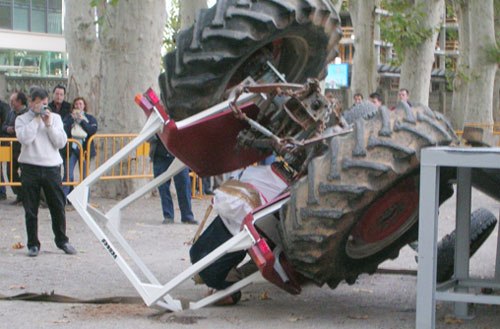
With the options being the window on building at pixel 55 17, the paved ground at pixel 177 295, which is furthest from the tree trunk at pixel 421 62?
the window on building at pixel 55 17

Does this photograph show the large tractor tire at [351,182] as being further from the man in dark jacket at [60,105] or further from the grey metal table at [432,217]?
the man in dark jacket at [60,105]

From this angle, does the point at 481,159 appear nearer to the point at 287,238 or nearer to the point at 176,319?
the point at 287,238

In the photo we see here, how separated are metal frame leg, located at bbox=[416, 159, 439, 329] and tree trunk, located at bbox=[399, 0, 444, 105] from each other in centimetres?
2310

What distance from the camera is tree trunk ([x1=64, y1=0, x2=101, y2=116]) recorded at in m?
23.4

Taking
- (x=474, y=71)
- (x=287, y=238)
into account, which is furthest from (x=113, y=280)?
(x=474, y=71)

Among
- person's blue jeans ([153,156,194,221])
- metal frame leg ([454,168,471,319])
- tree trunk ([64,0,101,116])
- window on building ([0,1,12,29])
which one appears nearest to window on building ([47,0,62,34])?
window on building ([0,1,12,29])

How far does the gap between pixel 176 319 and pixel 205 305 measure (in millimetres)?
355

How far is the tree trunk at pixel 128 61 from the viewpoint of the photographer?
15680 mm

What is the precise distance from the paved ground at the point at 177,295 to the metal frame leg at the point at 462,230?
16cm

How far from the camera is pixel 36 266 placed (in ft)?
29.2

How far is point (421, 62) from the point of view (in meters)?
28.6

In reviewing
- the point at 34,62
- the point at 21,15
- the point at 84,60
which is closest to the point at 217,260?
the point at 84,60

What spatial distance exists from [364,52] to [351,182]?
27.7 m

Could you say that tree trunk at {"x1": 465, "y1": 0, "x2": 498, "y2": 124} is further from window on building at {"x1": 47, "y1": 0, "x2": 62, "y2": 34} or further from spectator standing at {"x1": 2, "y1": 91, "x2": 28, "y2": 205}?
window on building at {"x1": 47, "y1": 0, "x2": 62, "y2": 34}
